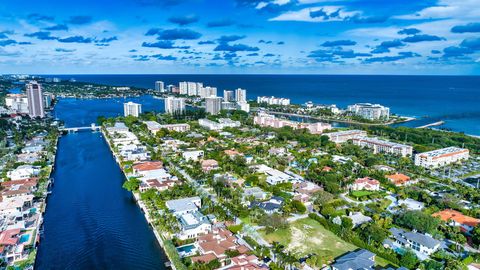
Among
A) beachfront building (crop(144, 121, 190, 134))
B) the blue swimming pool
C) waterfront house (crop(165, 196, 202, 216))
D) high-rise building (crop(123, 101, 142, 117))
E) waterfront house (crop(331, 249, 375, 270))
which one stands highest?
high-rise building (crop(123, 101, 142, 117))

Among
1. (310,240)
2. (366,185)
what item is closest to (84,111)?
(366,185)

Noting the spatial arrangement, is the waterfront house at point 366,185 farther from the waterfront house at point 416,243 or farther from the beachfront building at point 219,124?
the beachfront building at point 219,124

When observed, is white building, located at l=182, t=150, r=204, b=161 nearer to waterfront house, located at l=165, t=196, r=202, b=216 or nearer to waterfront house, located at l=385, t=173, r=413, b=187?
waterfront house, located at l=165, t=196, r=202, b=216

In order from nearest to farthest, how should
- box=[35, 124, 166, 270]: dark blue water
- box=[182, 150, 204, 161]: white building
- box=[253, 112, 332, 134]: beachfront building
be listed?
box=[35, 124, 166, 270]: dark blue water < box=[182, 150, 204, 161]: white building < box=[253, 112, 332, 134]: beachfront building

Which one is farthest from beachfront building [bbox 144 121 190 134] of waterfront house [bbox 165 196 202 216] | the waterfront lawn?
the waterfront lawn

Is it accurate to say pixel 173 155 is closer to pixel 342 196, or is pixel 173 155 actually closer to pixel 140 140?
pixel 140 140

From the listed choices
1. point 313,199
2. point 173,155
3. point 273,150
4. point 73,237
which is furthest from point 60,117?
point 313,199

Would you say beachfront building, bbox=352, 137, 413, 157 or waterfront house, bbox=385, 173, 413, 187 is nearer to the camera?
waterfront house, bbox=385, 173, 413, 187
